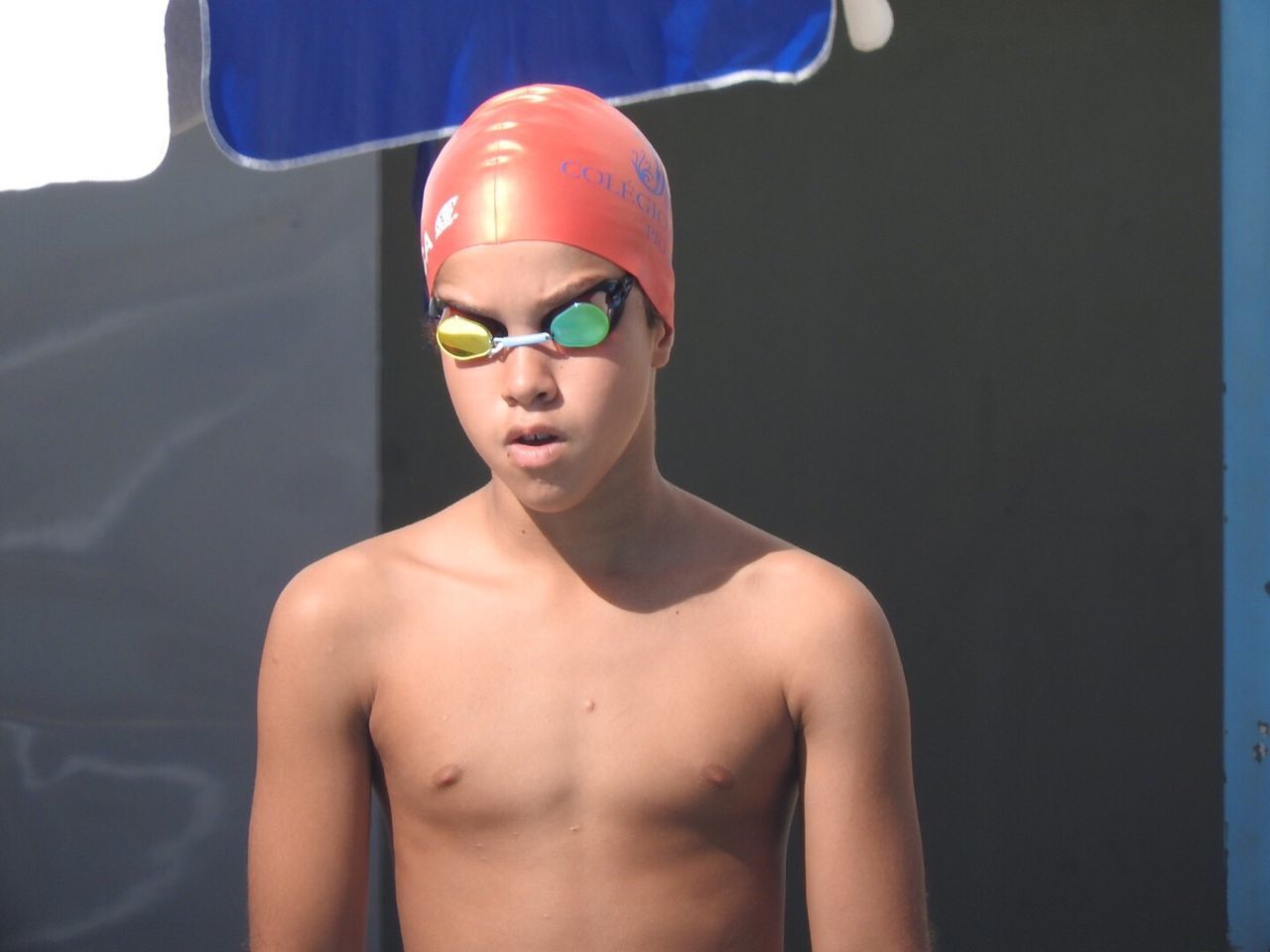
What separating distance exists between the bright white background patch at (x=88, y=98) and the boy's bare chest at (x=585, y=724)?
1.36m

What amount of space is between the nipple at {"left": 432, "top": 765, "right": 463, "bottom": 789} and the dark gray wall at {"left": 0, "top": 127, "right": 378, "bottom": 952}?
6.28 ft

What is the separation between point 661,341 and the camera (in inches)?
79.8

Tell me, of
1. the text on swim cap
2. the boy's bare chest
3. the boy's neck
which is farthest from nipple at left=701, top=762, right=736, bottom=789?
the text on swim cap

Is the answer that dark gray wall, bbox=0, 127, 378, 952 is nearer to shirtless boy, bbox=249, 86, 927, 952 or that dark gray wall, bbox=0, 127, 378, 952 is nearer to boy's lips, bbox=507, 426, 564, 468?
shirtless boy, bbox=249, 86, 927, 952

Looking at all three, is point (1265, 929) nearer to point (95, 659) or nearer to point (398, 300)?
point (398, 300)

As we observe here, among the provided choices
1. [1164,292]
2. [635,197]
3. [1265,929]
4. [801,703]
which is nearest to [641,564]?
[801,703]

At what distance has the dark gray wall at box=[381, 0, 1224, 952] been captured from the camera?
3.66 meters

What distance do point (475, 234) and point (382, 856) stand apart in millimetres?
2337

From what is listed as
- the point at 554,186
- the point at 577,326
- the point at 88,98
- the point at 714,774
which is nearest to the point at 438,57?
the point at 88,98

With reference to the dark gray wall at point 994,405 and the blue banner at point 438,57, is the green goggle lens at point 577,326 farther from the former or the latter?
the dark gray wall at point 994,405

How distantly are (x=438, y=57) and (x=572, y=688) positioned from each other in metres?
1.39

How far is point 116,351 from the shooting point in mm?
3787

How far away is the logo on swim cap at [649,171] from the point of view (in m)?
1.97

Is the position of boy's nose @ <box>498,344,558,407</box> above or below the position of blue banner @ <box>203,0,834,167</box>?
below
